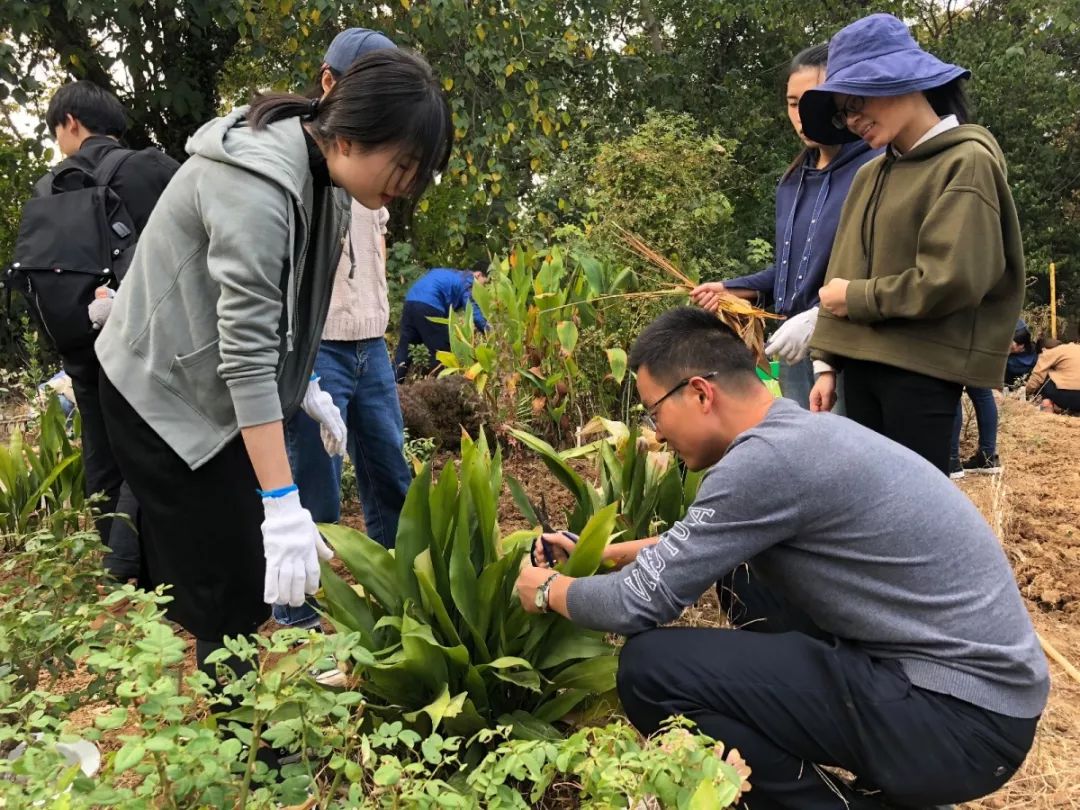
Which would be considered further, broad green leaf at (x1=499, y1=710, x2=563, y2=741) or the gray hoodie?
broad green leaf at (x1=499, y1=710, x2=563, y2=741)

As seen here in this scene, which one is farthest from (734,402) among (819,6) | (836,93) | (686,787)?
(819,6)

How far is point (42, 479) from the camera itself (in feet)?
11.6

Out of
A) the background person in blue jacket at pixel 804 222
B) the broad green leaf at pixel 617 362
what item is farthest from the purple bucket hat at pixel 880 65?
the broad green leaf at pixel 617 362

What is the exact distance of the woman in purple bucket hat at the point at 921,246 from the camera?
211cm

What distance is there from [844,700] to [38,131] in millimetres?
7249

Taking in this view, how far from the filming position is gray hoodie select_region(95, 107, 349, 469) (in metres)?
1.57

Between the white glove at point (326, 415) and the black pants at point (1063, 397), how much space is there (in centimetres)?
764

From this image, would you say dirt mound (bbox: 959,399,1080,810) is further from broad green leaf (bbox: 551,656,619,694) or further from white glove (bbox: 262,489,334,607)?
white glove (bbox: 262,489,334,607)

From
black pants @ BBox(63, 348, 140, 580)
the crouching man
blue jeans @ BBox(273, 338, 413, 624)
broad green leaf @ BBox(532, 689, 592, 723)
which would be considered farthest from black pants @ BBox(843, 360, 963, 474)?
black pants @ BBox(63, 348, 140, 580)

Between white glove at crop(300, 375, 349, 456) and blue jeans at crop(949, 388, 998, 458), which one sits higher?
white glove at crop(300, 375, 349, 456)

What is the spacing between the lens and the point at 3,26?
5.85m

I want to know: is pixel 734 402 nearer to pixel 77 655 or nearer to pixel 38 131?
pixel 77 655

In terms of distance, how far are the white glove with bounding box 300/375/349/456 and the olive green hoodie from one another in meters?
1.41

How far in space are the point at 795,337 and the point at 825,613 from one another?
115 centimetres
